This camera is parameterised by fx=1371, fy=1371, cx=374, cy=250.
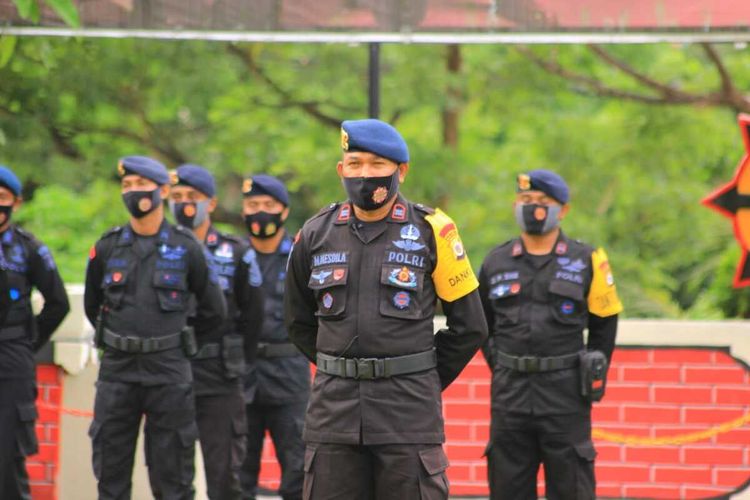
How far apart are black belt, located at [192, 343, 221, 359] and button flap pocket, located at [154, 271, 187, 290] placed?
30.5 inches

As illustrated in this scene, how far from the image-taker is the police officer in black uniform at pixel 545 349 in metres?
7.42

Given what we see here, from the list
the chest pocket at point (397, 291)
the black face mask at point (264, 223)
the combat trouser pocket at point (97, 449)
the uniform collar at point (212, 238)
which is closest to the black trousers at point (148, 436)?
the combat trouser pocket at point (97, 449)

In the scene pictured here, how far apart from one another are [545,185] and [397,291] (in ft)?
8.09

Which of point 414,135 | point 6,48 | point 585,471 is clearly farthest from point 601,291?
point 414,135

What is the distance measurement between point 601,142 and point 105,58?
5914mm

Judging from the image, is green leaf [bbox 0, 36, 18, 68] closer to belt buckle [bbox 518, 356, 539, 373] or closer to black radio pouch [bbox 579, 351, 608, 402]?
belt buckle [bbox 518, 356, 539, 373]

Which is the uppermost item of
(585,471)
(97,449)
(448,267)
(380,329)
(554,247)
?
(554,247)

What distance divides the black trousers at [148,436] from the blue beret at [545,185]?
2197 mm

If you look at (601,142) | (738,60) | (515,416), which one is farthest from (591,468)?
(738,60)

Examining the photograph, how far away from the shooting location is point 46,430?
29.6 feet

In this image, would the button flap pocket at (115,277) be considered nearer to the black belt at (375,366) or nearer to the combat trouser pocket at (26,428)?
the combat trouser pocket at (26,428)

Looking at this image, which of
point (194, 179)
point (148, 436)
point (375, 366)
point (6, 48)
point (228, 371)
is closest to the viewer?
point (375, 366)

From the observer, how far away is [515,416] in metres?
7.48

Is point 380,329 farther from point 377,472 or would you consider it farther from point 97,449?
point 97,449
